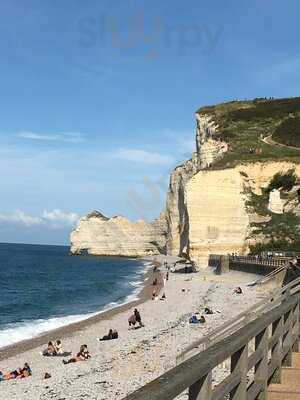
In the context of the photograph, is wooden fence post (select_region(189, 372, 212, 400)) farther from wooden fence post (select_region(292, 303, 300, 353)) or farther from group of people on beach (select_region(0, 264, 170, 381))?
group of people on beach (select_region(0, 264, 170, 381))

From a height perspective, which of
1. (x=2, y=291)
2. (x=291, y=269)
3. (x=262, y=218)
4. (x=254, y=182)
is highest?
(x=254, y=182)

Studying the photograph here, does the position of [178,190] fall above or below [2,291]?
Result: above

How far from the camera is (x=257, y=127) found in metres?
105

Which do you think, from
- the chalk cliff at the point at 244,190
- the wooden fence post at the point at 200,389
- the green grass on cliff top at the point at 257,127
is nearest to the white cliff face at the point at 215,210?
the chalk cliff at the point at 244,190

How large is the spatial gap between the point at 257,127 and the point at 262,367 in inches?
3997

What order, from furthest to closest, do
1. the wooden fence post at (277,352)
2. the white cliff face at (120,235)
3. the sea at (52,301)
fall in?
the white cliff face at (120,235), the sea at (52,301), the wooden fence post at (277,352)

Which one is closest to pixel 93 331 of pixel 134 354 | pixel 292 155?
pixel 134 354

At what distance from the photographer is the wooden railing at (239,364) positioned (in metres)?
3.51

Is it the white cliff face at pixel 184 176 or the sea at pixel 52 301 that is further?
the white cliff face at pixel 184 176

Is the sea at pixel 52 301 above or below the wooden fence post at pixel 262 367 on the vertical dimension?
below

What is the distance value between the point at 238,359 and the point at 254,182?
69.2 m

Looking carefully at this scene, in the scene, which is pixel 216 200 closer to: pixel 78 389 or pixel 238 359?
pixel 78 389

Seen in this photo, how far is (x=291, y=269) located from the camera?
3919 centimetres

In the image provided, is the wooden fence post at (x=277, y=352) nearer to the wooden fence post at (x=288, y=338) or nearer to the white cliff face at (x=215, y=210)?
the wooden fence post at (x=288, y=338)
